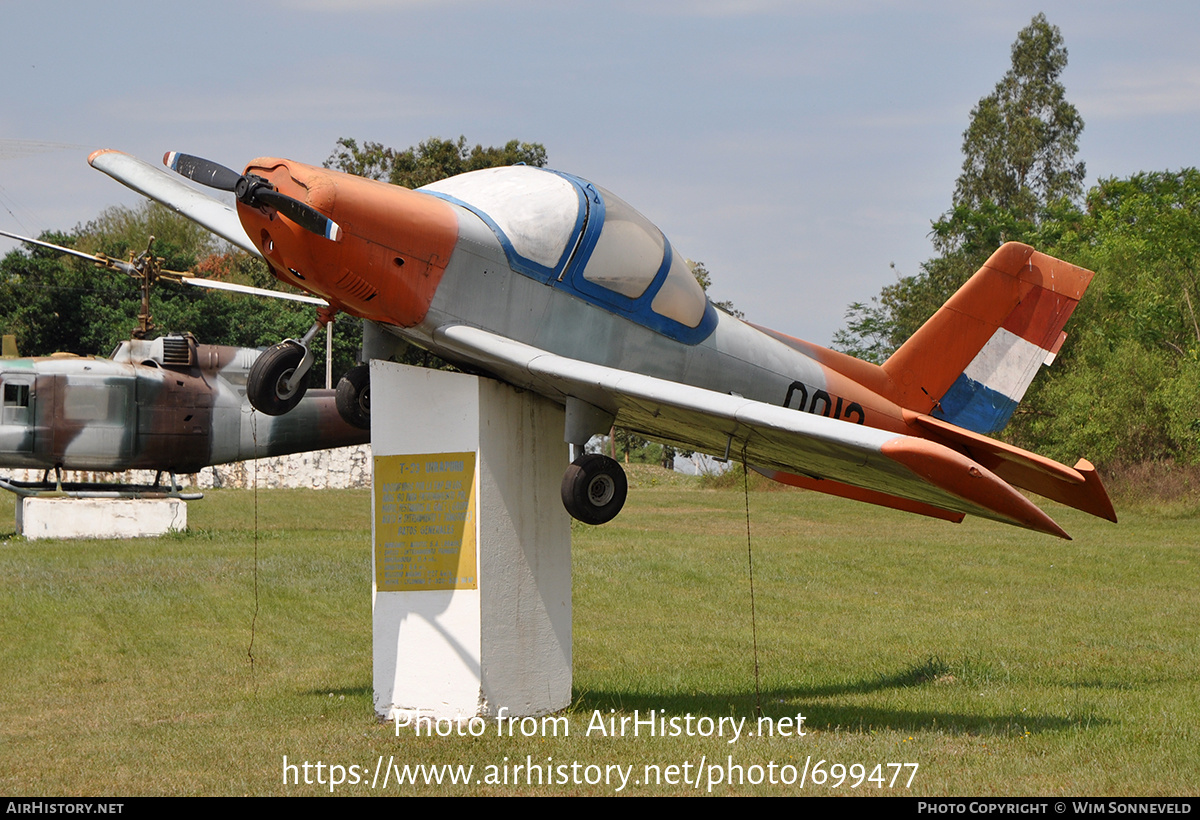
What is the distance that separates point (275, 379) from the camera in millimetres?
10219

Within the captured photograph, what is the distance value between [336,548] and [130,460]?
5.04 meters

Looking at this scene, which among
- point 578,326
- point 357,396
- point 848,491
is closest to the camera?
point 578,326

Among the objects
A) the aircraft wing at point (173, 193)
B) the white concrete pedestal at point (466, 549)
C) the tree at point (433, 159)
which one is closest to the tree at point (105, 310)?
the tree at point (433, 159)

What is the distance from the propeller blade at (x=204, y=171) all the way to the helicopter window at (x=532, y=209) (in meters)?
1.70

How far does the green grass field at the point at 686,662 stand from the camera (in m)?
7.97

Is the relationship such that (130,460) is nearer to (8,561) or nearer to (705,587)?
(8,561)

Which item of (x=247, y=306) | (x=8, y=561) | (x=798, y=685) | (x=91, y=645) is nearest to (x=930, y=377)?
(x=798, y=685)

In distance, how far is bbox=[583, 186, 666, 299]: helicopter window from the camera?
30.5 feet

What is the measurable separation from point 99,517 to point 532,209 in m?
19.1

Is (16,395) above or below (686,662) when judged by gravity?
above

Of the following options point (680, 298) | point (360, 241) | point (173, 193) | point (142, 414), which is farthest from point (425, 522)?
point (142, 414)

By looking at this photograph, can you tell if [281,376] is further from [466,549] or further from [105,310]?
[105,310]

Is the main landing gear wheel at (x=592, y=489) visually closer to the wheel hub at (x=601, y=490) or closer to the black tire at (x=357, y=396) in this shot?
the wheel hub at (x=601, y=490)

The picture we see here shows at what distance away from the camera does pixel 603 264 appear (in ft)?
30.6
